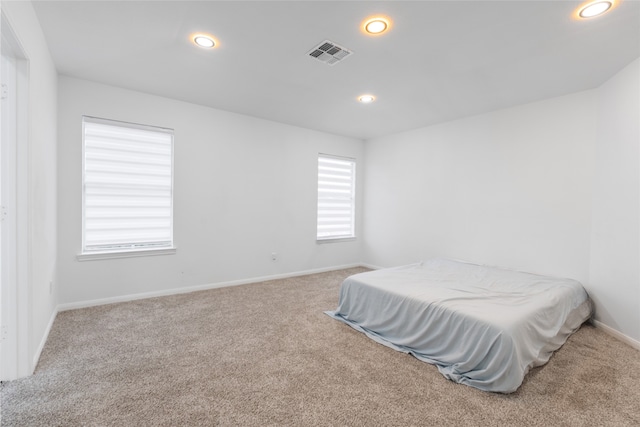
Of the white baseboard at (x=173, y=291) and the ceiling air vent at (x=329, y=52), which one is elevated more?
the ceiling air vent at (x=329, y=52)

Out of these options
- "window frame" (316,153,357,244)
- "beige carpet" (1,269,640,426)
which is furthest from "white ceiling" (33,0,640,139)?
"beige carpet" (1,269,640,426)

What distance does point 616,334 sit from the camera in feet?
8.70

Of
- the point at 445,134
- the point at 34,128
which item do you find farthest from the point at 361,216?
the point at 34,128

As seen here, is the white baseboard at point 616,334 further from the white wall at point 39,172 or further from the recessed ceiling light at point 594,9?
the white wall at point 39,172

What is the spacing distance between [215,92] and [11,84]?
183 centimetres

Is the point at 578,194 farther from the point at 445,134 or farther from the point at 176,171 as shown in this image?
the point at 176,171

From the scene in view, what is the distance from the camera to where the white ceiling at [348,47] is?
195 centimetres

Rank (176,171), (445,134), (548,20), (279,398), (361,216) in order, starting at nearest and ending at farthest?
(279,398), (548,20), (176,171), (445,134), (361,216)

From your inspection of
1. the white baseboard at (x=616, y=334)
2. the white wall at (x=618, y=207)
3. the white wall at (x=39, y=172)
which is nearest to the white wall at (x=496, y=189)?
the white wall at (x=618, y=207)

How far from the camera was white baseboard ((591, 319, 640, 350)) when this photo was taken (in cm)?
245

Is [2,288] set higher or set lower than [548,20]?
lower

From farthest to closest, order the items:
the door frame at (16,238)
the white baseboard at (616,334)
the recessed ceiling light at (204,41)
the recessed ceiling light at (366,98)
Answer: the recessed ceiling light at (366,98) → the white baseboard at (616,334) → the recessed ceiling light at (204,41) → the door frame at (16,238)

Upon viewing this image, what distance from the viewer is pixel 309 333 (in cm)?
266

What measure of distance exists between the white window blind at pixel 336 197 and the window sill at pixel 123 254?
245 cm
